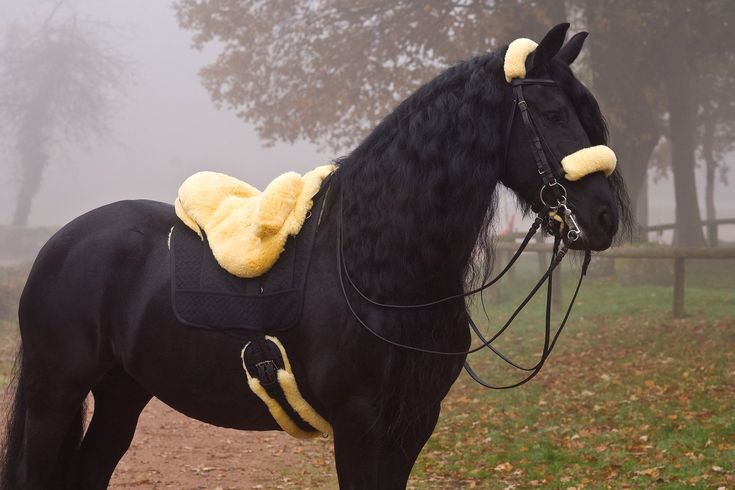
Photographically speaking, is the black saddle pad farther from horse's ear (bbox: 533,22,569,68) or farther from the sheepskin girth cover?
horse's ear (bbox: 533,22,569,68)

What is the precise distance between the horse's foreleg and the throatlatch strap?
0.20 m

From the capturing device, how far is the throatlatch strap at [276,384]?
10.4ft

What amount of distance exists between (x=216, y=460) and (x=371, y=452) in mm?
4439

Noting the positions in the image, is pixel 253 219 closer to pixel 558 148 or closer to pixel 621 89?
pixel 558 148

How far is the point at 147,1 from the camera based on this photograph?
3270 inches

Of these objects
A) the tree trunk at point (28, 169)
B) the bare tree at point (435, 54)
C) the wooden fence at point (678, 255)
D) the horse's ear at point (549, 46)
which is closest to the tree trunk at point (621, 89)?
the bare tree at point (435, 54)

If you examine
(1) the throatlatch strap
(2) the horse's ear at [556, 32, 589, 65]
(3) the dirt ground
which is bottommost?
(3) the dirt ground

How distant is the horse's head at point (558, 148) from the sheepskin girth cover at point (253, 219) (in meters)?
0.86

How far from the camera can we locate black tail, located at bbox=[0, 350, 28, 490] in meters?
3.76

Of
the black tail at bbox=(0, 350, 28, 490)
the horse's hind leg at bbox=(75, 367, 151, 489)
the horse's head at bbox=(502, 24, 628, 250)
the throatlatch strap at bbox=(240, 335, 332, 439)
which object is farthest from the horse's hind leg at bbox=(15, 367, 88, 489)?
the horse's head at bbox=(502, 24, 628, 250)

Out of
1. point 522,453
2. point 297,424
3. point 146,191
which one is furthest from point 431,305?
point 146,191

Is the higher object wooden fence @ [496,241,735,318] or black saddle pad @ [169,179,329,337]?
wooden fence @ [496,241,735,318]

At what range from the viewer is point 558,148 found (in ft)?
9.71

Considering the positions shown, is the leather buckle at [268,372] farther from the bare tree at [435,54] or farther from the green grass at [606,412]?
the bare tree at [435,54]
